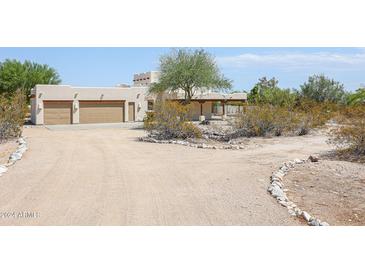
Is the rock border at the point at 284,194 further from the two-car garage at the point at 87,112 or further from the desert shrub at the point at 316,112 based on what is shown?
the two-car garage at the point at 87,112

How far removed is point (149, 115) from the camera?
58.9 ft

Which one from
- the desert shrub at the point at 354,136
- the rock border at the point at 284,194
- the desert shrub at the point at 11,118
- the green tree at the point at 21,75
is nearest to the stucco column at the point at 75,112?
the green tree at the point at 21,75

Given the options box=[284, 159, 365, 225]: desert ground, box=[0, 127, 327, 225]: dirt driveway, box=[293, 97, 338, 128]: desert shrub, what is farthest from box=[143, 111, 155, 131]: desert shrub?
box=[284, 159, 365, 225]: desert ground

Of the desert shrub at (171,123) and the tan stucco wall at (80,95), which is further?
the tan stucco wall at (80,95)

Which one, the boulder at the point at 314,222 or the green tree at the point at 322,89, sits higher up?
the green tree at the point at 322,89

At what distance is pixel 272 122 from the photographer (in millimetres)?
18562

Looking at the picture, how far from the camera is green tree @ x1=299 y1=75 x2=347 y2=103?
35875 mm

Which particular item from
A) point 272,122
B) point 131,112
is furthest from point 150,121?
point 131,112

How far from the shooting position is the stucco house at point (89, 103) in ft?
89.8

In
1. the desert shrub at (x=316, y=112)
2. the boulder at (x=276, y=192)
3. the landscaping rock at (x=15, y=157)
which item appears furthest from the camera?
the desert shrub at (x=316, y=112)

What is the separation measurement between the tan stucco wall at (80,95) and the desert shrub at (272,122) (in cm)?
1438

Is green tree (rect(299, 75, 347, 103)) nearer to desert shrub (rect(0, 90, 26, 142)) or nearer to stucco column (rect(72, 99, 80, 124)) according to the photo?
stucco column (rect(72, 99, 80, 124))

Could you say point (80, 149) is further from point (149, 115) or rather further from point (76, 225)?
point (76, 225)
